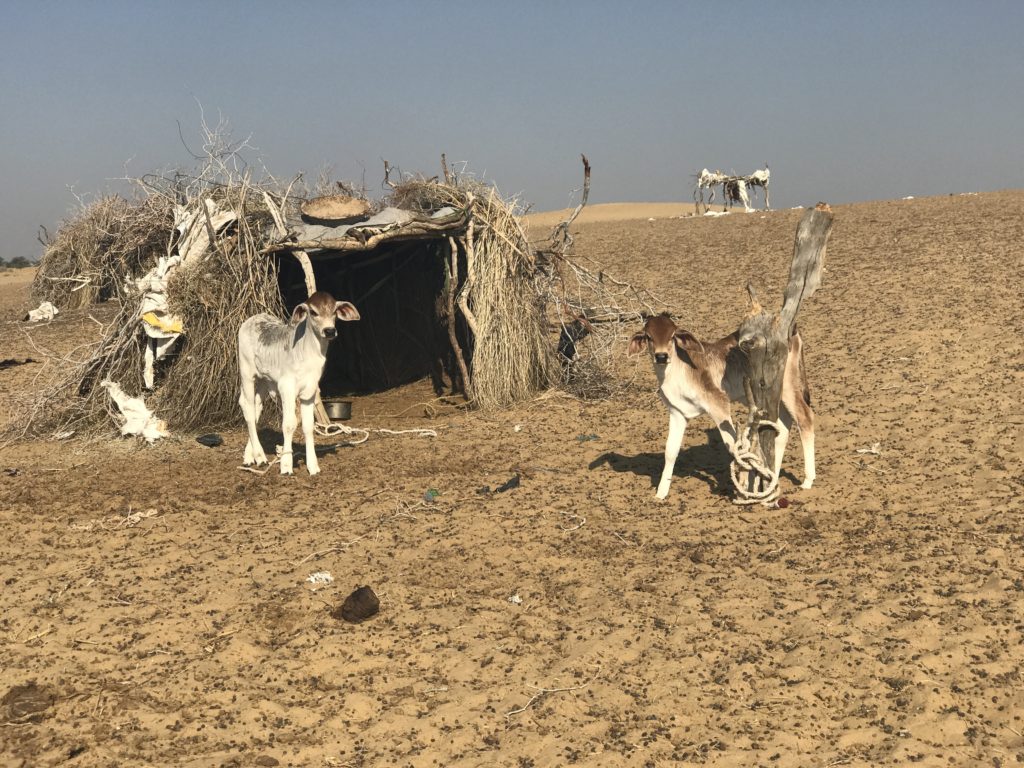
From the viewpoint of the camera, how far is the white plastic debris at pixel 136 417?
→ 1089 centimetres

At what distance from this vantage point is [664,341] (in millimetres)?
7711

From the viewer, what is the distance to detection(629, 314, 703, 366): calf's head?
7715 millimetres

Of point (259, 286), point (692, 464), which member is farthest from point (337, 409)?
point (692, 464)

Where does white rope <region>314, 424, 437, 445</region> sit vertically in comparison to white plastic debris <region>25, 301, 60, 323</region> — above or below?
above

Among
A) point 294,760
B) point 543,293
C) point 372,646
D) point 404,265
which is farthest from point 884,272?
point 294,760

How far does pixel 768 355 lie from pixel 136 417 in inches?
286

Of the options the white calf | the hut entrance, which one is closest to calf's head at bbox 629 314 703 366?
the white calf

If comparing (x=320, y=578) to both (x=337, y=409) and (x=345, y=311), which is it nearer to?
(x=345, y=311)

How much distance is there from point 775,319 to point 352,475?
14.0ft

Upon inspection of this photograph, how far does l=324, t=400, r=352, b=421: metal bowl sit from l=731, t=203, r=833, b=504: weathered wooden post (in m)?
5.59

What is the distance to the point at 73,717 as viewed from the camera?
16.2 ft

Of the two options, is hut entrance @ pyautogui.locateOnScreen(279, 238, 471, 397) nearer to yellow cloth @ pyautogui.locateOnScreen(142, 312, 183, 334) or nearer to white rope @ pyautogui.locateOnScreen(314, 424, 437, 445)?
yellow cloth @ pyautogui.locateOnScreen(142, 312, 183, 334)

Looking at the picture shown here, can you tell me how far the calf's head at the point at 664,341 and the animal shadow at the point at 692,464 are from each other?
132 cm

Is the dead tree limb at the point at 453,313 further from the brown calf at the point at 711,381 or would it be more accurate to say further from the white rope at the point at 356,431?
the brown calf at the point at 711,381
